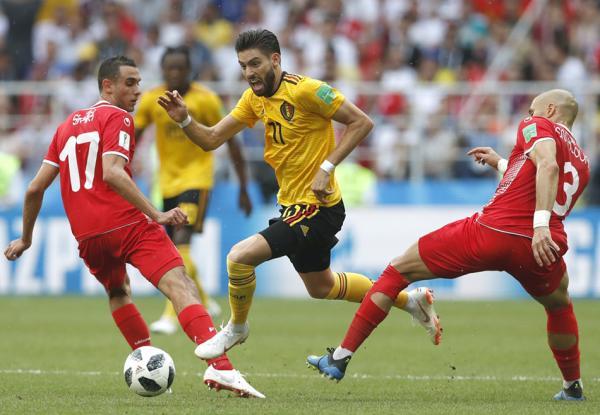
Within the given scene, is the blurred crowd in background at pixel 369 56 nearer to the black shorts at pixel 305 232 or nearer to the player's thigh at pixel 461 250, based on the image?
the black shorts at pixel 305 232

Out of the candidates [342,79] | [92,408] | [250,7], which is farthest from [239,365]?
[250,7]

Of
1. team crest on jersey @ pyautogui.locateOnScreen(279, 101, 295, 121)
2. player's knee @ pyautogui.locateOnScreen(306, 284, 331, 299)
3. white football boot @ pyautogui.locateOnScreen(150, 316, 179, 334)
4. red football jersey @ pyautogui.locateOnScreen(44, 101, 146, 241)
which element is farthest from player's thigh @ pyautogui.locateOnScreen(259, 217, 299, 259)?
white football boot @ pyautogui.locateOnScreen(150, 316, 179, 334)

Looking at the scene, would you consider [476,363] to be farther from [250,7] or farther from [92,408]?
[250,7]

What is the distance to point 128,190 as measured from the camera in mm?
7758

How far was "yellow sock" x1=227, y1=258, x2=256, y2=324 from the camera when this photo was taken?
850cm

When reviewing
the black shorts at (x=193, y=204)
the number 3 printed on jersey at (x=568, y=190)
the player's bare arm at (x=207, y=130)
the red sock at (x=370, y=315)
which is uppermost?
the player's bare arm at (x=207, y=130)

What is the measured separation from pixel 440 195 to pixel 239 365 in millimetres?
7754

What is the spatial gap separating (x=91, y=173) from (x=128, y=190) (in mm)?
491

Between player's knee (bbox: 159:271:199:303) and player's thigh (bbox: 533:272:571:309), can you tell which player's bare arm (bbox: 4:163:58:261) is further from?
player's thigh (bbox: 533:272:571:309)

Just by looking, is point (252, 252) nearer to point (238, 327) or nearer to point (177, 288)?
point (238, 327)

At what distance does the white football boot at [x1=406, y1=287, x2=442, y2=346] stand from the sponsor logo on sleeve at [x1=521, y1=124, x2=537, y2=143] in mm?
1588

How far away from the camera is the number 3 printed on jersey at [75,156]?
8.09 metres

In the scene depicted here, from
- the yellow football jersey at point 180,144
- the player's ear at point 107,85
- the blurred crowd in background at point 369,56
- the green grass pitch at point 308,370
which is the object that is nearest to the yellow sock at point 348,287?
the green grass pitch at point 308,370

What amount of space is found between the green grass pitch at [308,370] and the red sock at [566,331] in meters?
0.22
